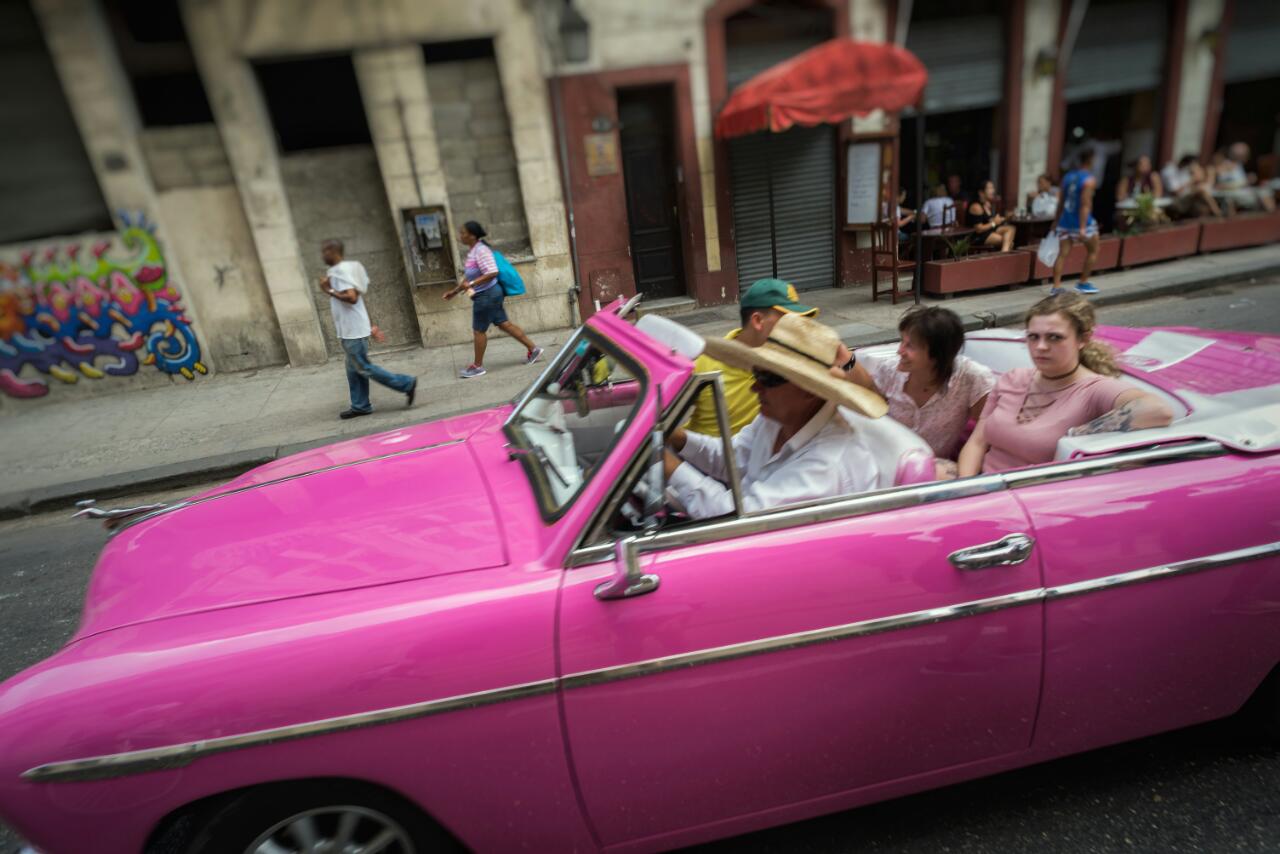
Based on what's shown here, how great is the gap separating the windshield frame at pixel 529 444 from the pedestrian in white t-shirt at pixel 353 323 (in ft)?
15.9

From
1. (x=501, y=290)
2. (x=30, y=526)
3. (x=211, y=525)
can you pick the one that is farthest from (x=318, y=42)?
(x=211, y=525)

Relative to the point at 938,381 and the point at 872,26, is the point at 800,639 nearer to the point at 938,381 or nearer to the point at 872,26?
the point at 938,381

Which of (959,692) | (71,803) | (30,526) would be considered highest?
(71,803)

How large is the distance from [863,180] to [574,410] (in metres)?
9.16

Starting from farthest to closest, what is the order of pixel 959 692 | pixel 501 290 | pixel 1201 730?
1. pixel 501 290
2. pixel 1201 730
3. pixel 959 692

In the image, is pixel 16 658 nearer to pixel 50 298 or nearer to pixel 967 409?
pixel 967 409

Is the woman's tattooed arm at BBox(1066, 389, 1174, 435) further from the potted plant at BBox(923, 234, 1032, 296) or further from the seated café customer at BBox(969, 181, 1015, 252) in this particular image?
the seated café customer at BBox(969, 181, 1015, 252)

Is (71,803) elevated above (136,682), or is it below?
below

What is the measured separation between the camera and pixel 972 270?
985cm

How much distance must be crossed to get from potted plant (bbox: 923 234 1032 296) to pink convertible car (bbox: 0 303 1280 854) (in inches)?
324

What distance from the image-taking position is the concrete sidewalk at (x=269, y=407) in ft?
20.9

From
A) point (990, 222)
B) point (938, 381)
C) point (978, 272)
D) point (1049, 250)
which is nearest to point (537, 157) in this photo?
point (978, 272)

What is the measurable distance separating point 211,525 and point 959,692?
7.53 feet

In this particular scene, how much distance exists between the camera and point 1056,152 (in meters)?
12.0
